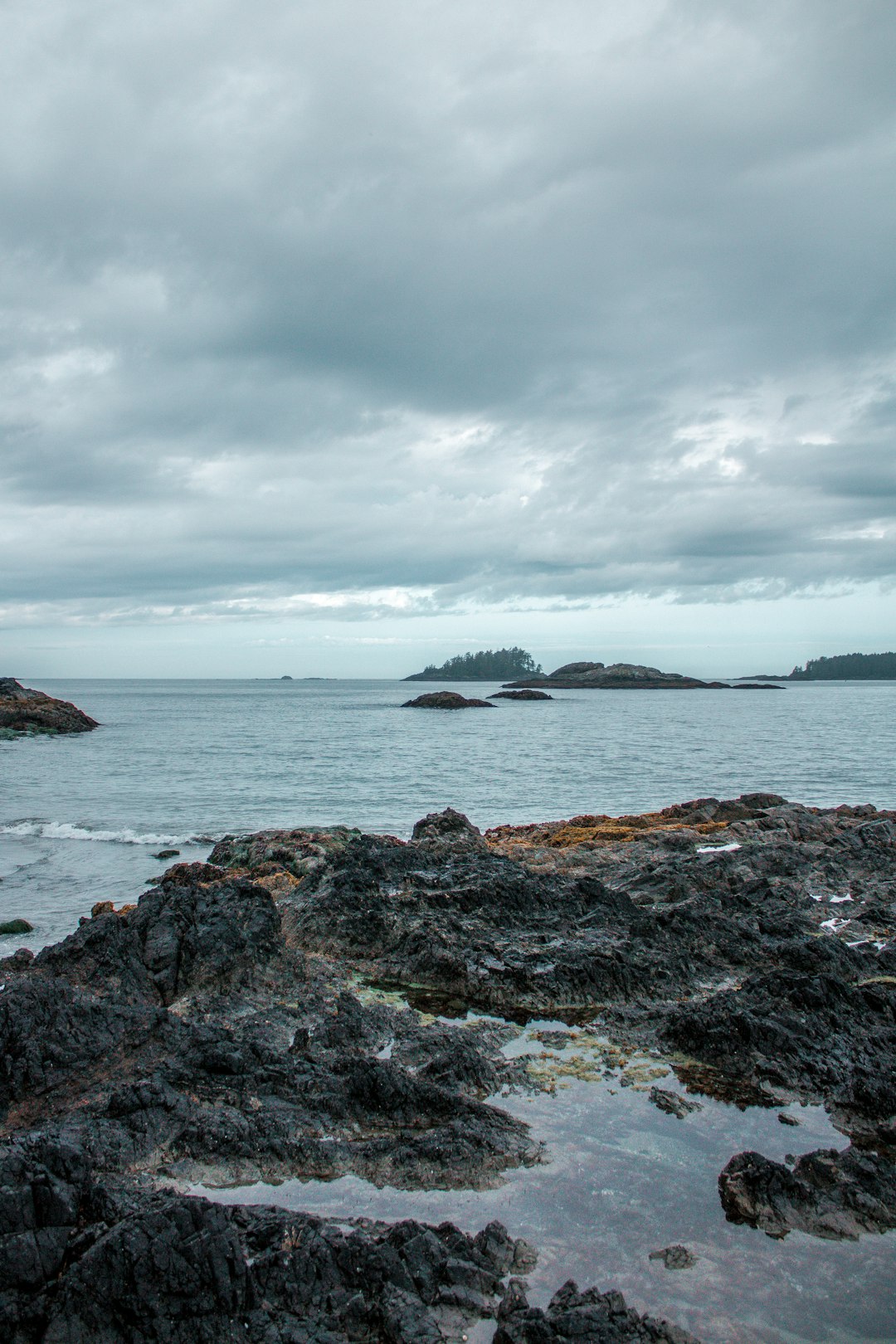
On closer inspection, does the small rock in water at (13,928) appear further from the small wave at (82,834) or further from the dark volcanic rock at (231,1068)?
the small wave at (82,834)

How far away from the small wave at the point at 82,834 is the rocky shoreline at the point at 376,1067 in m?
8.07

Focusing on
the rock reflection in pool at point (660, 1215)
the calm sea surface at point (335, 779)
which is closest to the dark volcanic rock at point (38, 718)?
the calm sea surface at point (335, 779)

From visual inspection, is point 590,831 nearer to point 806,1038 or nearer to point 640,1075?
point 806,1038

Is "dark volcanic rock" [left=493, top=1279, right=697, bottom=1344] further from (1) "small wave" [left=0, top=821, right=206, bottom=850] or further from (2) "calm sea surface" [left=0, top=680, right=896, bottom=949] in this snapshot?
(1) "small wave" [left=0, top=821, right=206, bottom=850]

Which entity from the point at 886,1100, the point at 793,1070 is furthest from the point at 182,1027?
the point at 886,1100

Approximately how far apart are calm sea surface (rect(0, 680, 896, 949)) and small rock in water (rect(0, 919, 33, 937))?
0.96ft

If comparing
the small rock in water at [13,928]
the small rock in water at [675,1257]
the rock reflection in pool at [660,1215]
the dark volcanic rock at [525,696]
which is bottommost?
the dark volcanic rock at [525,696]

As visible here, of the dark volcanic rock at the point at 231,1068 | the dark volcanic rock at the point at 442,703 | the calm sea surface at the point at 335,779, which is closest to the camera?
the dark volcanic rock at the point at 231,1068

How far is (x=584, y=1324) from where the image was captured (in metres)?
3.63

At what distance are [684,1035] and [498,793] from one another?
A: 22.9 m

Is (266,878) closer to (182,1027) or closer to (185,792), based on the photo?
(182,1027)

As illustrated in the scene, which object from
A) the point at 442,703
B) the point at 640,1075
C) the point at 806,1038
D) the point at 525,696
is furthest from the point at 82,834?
the point at 525,696

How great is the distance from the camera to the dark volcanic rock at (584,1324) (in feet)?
11.8

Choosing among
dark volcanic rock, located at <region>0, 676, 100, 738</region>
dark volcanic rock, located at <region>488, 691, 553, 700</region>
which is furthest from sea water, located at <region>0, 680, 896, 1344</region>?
dark volcanic rock, located at <region>488, 691, 553, 700</region>
